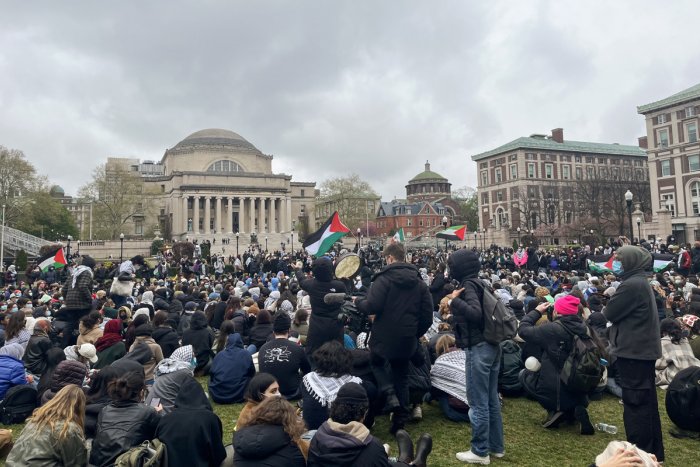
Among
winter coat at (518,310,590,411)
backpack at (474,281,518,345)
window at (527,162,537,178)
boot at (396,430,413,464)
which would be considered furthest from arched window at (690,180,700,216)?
boot at (396,430,413,464)

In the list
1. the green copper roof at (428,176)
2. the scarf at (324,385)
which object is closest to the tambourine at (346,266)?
the scarf at (324,385)

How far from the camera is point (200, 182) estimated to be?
84125 mm

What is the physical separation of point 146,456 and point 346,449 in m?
1.77

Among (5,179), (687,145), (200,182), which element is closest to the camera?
(5,179)

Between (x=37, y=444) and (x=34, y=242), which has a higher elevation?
(x=34, y=242)

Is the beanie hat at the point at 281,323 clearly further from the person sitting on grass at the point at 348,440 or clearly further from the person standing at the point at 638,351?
the person standing at the point at 638,351

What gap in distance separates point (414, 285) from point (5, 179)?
6139cm

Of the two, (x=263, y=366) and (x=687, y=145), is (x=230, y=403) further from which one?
(x=687, y=145)

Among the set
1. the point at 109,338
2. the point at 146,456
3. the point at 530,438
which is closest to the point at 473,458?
the point at 530,438

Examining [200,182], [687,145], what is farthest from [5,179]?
[687,145]

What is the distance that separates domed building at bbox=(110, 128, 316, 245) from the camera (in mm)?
82062

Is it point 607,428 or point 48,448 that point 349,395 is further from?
point 607,428

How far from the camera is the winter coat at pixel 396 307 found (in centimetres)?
548

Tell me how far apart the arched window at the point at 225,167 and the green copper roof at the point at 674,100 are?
69.3 meters
